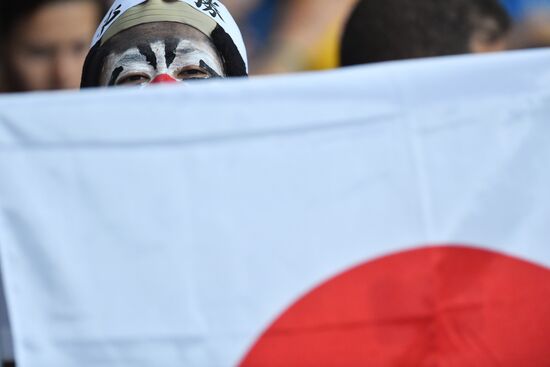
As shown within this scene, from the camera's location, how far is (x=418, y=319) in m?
2.18

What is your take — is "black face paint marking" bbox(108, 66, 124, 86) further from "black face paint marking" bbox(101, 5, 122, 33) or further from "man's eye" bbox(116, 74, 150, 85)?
"black face paint marking" bbox(101, 5, 122, 33)

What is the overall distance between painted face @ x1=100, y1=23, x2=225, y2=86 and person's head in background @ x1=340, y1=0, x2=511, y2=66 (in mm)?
1061

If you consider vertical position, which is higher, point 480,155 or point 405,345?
point 480,155

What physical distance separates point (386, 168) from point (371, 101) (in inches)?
5.4

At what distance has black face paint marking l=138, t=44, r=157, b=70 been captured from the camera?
2.93 metres

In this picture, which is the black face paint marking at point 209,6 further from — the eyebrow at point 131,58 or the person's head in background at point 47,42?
the person's head in background at point 47,42

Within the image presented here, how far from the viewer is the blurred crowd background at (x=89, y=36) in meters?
4.40

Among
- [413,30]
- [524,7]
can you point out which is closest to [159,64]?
[413,30]

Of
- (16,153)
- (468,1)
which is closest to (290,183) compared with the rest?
(16,153)

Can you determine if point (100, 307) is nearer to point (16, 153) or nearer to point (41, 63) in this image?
point (16, 153)

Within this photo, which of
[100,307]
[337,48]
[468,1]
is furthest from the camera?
[337,48]

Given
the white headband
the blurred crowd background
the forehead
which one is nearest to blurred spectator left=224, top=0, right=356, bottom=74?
the blurred crowd background

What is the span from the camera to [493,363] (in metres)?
2.18

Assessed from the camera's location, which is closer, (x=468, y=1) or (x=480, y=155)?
(x=480, y=155)
